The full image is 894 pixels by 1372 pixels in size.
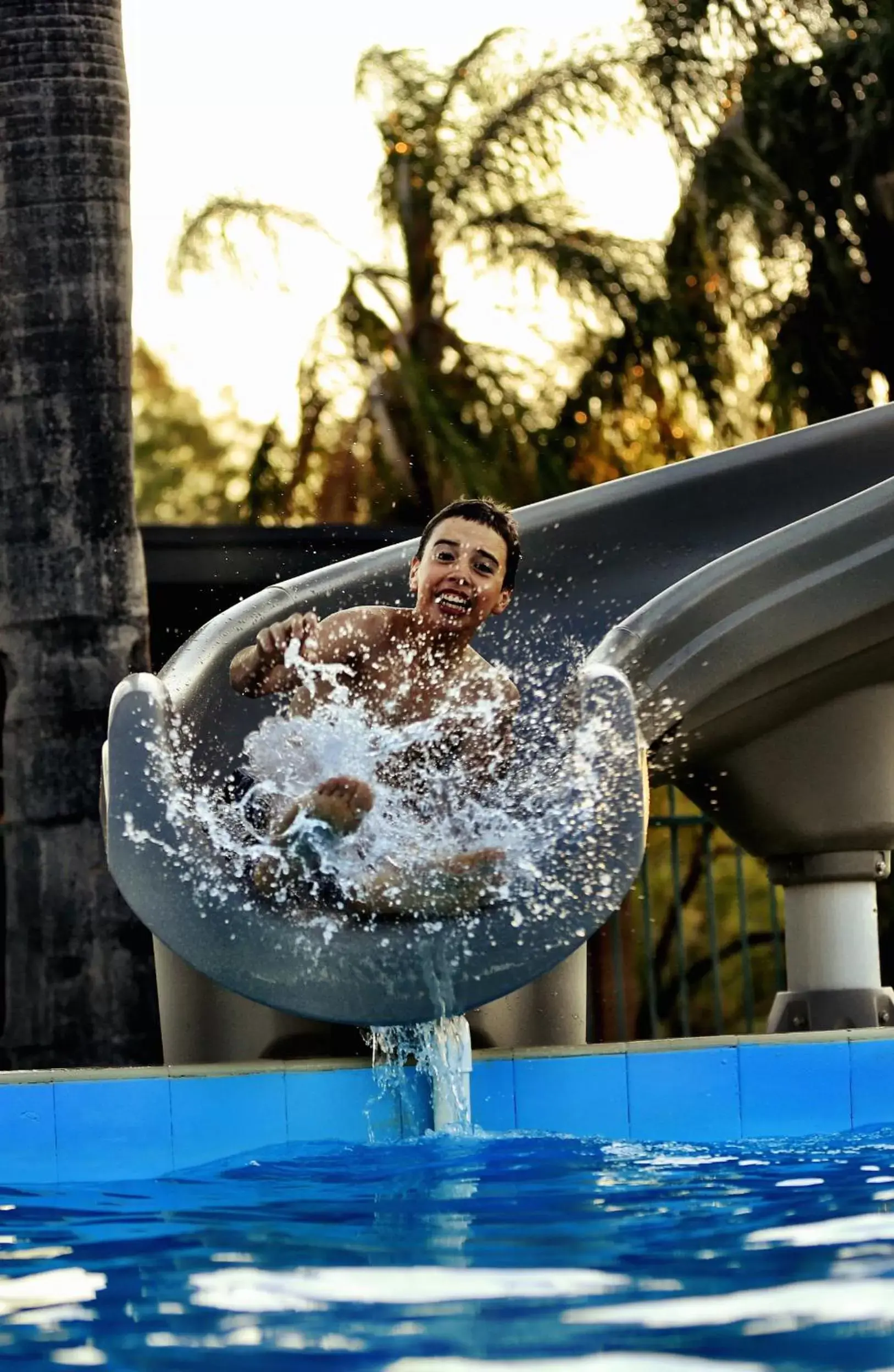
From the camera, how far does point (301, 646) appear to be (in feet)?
14.1

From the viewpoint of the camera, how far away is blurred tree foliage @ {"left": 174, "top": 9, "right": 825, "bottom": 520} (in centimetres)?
1009

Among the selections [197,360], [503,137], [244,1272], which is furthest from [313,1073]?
[197,360]

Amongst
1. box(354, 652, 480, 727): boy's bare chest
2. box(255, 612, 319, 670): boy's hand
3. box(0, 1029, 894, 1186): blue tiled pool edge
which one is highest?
box(255, 612, 319, 670): boy's hand

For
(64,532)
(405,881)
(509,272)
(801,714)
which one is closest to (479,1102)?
(405,881)

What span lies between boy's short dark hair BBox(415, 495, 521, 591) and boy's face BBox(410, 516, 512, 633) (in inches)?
0.5

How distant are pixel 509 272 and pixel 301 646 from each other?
7.29 metres

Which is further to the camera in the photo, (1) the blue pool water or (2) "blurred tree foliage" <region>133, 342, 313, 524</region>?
(2) "blurred tree foliage" <region>133, 342, 313, 524</region>

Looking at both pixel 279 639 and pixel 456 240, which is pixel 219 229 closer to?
pixel 456 240

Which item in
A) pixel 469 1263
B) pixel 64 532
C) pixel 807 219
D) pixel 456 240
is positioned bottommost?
pixel 469 1263

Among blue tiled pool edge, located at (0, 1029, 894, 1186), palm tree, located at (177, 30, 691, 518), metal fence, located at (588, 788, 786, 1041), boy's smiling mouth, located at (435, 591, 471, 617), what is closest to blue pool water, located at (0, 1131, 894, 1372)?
blue tiled pool edge, located at (0, 1029, 894, 1186)

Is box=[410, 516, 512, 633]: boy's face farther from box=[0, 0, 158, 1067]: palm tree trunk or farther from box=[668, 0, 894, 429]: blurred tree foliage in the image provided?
box=[668, 0, 894, 429]: blurred tree foliage

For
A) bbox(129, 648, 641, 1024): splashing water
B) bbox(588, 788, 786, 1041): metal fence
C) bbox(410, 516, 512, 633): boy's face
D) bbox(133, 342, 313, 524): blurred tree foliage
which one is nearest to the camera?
bbox(129, 648, 641, 1024): splashing water

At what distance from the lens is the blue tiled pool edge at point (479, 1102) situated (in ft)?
12.5

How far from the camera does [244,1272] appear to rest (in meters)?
2.53
